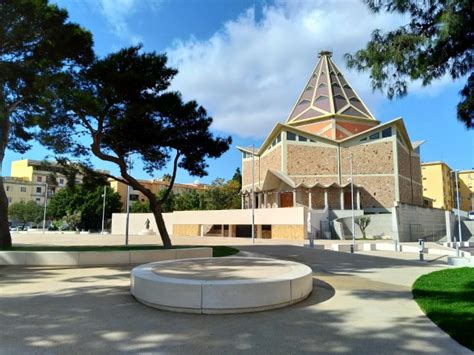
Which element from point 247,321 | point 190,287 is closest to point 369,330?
point 247,321

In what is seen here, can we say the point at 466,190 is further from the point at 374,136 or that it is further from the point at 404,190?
the point at 374,136

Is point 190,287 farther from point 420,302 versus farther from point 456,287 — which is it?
point 456,287

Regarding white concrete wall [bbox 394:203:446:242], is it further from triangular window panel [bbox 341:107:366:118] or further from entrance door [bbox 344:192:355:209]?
triangular window panel [bbox 341:107:366:118]

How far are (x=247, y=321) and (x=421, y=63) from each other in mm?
6141

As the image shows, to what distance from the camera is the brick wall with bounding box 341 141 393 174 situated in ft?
166

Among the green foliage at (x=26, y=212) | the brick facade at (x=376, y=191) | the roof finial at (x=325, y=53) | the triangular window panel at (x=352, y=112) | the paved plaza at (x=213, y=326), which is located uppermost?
the roof finial at (x=325, y=53)

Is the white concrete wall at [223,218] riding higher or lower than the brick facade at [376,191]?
lower

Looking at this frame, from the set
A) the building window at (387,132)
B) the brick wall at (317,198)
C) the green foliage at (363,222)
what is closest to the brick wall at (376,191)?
the brick wall at (317,198)

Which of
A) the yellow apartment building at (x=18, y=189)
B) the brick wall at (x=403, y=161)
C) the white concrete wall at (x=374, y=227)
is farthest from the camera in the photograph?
the yellow apartment building at (x=18, y=189)

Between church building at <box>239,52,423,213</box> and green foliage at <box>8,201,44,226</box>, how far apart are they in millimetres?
45269

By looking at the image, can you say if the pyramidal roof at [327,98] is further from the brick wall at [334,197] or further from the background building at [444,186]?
the background building at [444,186]

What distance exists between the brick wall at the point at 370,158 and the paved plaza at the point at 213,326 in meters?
45.1

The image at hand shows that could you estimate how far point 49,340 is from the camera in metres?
4.82

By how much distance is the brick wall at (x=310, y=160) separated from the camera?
5166 cm
